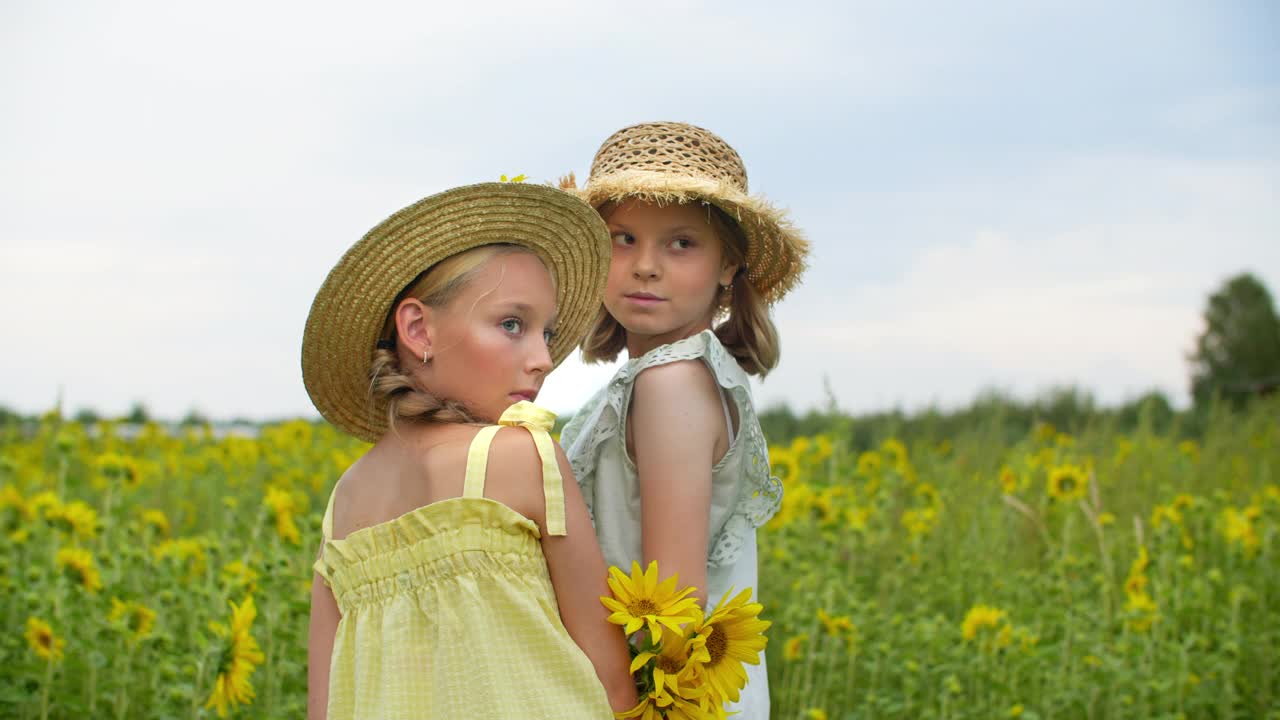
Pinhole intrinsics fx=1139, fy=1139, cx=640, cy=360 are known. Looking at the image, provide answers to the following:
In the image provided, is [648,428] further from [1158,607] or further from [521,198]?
[1158,607]

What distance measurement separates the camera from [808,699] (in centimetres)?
370

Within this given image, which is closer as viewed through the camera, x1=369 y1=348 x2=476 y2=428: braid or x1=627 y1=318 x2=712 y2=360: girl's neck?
x1=369 y1=348 x2=476 y2=428: braid

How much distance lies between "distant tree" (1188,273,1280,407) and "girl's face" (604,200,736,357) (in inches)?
1115

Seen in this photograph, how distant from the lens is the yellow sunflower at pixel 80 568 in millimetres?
3316

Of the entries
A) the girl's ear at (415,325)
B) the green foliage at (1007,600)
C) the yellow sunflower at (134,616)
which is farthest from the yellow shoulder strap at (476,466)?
the yellow sunflower at (134,616)

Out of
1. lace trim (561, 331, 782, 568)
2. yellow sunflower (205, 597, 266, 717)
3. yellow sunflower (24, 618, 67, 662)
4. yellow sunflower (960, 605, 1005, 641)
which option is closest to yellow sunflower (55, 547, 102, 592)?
yellow sunflower (24, 618, 67, 662)

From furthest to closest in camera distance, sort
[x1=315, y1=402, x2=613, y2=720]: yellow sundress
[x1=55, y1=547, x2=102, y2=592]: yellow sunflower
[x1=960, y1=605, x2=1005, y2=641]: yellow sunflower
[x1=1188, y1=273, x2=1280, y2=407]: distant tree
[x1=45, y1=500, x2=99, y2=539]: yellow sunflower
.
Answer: [x1=1188, y1=273, x2=1280, y2=407]: distant tree
[x1=45, y1=500, x2=99, y2=539]: yellow sunflower
[x1=960, y1=605, x2=1005, y2=641]: yellow sunflower
[x1=55, y1=547, x2=102, y2=592]: yellow sunflower
[x1=315, y1=402, x2=613, y2=720]: yellow sundress

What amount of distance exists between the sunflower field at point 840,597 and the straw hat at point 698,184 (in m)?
1.24

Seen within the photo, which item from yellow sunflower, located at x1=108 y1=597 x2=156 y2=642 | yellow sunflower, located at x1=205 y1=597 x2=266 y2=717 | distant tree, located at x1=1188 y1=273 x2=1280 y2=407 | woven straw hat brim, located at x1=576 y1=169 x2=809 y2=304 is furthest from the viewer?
distant tree, located at x1=1188 y1=273 x2=1280 y2=407

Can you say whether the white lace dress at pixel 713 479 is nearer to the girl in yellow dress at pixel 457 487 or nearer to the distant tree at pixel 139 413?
the girl in yellow dress at pixel 457 487

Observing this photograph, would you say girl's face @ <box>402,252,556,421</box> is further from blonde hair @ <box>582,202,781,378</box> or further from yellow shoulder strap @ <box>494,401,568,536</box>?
blonde hair @ <box>582,202,781,378</box>

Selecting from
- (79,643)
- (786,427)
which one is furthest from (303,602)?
(786,427)

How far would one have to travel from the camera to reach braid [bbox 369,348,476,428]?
166 cm

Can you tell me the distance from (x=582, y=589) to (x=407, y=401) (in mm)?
375
